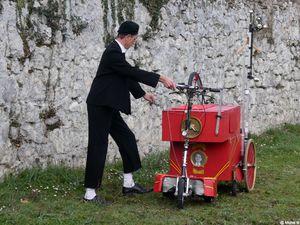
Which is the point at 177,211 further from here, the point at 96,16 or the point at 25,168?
the point at 96,16

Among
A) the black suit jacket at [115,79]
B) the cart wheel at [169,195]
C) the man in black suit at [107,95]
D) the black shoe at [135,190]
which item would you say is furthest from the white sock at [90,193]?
the black suit jacket at [115,79]

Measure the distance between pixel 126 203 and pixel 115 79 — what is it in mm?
1170

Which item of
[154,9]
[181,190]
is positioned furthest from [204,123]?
[154,9]

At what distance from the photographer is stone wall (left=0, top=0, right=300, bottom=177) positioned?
6.20 m

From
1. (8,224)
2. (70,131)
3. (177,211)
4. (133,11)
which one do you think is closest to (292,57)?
(133,11)

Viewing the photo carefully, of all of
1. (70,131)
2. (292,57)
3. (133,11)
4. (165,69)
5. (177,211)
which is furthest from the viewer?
(292,57)

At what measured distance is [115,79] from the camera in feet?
19.2

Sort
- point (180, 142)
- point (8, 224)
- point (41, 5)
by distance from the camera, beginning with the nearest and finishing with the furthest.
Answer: point (8, 224) → point (180, 142) → point (41, 5)

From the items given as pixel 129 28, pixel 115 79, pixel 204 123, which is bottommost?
pixel 204 123

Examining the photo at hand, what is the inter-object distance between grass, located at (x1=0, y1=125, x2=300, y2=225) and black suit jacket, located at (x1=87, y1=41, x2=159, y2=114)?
3.08 ft

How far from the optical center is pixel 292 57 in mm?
12094

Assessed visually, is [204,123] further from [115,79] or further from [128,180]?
[128,180]

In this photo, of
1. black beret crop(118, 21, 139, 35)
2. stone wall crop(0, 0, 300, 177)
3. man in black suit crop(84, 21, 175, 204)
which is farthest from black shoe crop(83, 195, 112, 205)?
black beret crop(118, 21, 139, 35)

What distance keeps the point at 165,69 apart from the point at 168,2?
90 centimetres
